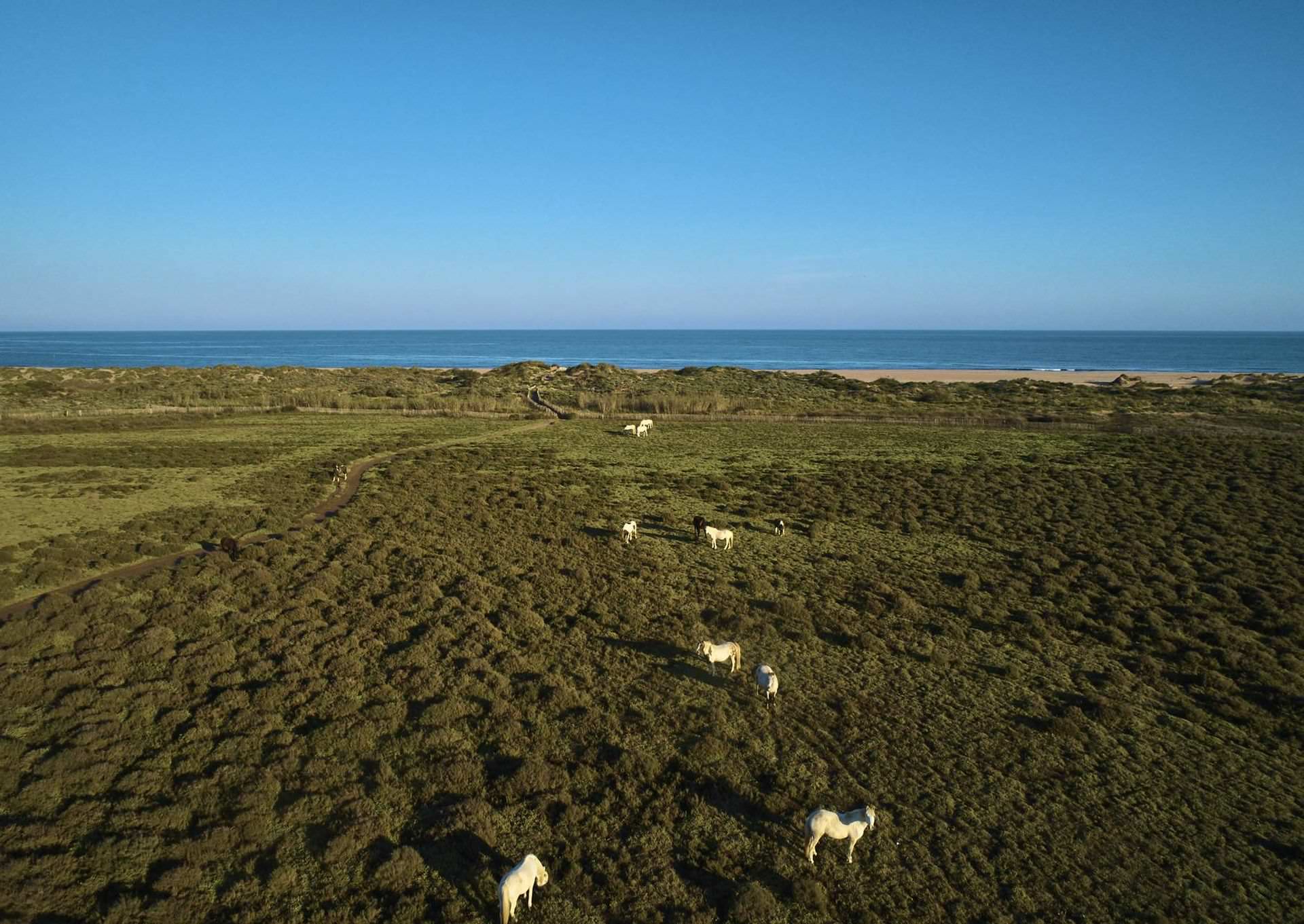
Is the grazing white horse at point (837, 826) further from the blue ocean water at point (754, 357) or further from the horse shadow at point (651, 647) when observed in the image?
the blue ocean water at point (754, 357)

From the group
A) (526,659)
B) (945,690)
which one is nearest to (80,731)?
(526,659)

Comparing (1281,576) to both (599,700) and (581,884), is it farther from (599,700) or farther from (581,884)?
(581,884)

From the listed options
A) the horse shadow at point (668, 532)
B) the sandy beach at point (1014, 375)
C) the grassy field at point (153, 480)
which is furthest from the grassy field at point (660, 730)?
the sandy beach at point (1014, 375)

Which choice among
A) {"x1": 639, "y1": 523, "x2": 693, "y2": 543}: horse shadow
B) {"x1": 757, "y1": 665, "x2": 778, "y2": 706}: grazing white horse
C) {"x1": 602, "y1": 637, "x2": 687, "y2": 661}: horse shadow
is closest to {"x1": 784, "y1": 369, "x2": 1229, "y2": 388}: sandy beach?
{"x1": 639, "y1": 523, "x2": 693, "y2": 543}: horse shadow

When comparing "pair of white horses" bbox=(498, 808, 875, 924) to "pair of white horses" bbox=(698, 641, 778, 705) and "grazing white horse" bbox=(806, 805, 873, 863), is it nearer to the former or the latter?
"grazing white horse" bbox=(806, 805, 873, 863)

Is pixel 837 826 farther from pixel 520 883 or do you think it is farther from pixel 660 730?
pixel 520 883

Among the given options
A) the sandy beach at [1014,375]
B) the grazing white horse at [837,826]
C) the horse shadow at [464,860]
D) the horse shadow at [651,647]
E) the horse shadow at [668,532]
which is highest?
the sandy beach at [1014,375]
